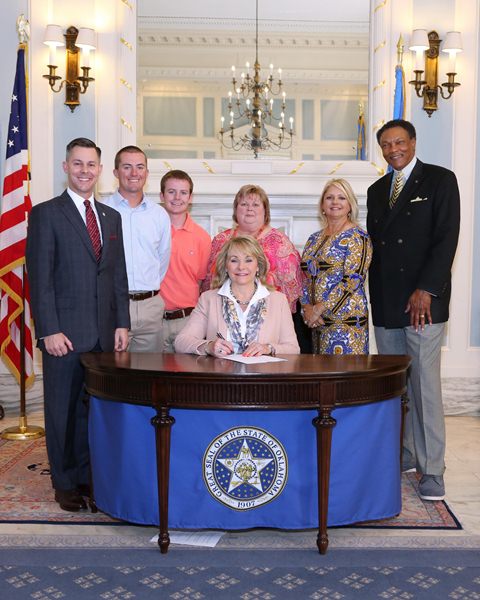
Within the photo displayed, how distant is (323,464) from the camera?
313cm

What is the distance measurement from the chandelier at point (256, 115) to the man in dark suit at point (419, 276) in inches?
85.5

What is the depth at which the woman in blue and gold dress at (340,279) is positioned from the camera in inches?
162

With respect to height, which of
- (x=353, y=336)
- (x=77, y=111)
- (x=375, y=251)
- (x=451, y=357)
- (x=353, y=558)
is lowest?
(x=353, y=558)

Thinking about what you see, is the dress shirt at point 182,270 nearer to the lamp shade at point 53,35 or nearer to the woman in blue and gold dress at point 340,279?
the woman in blue and gold dress at point 340,279

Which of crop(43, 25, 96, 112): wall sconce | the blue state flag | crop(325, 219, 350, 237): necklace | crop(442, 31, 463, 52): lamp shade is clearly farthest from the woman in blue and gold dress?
crop(43, 25, 96, 112): wall sconce

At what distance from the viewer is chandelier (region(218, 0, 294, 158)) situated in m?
6.11

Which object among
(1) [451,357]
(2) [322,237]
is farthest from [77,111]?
(1) [451,357]

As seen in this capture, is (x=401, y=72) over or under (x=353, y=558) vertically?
over

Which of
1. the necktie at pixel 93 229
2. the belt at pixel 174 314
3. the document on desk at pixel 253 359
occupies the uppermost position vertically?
the necktie at pixel 93 229

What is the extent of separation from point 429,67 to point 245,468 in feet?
12.8

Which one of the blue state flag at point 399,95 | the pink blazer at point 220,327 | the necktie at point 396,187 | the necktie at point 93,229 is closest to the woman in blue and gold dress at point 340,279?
the necktie at point 396,187

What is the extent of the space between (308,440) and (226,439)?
0.33 m

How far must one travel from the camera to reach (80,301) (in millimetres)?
3629

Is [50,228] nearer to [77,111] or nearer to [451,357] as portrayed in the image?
[77,111]
